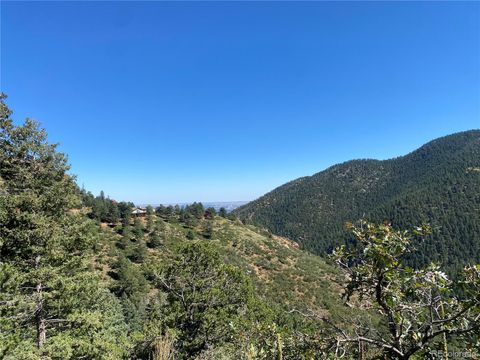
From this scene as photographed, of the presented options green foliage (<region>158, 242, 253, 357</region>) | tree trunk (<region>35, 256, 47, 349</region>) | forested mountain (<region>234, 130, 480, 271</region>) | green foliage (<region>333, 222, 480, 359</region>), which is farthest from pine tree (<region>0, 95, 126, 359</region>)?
forested mountain (<region>234, 130, 480, 271</region>)

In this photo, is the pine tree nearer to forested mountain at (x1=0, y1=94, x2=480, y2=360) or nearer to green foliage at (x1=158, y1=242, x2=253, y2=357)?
forested mountain at (x1=0, y1=94, x2=480, y2=360)

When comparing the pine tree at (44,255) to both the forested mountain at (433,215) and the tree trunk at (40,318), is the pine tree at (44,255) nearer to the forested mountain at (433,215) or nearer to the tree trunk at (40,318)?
the tree trunk at (40,318)

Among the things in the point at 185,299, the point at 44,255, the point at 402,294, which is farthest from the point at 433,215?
the point at 402,294

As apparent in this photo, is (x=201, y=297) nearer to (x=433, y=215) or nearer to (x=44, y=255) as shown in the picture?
(x=44, y=255)

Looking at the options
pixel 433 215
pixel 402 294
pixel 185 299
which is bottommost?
pixel 433 215

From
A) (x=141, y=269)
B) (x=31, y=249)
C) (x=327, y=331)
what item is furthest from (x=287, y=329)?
(x=141, y=269)

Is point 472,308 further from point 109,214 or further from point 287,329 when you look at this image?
point 109,214

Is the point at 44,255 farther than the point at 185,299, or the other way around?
the point at 185,299

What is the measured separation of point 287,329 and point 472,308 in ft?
5.60

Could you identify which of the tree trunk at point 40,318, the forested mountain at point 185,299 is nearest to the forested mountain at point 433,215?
the forested mountain at point 185,299

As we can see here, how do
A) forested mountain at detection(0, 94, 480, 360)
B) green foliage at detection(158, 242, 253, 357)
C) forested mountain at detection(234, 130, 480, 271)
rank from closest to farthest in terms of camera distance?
forested mountain at detection(0, 94, 480, 360), green foliage at detection(158, 242, 253, 357), forested mountain at detection(234, 130, 480, 271)

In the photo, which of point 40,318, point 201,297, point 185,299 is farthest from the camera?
point 185,299

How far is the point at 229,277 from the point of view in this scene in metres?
16.4

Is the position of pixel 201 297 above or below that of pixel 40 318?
below
